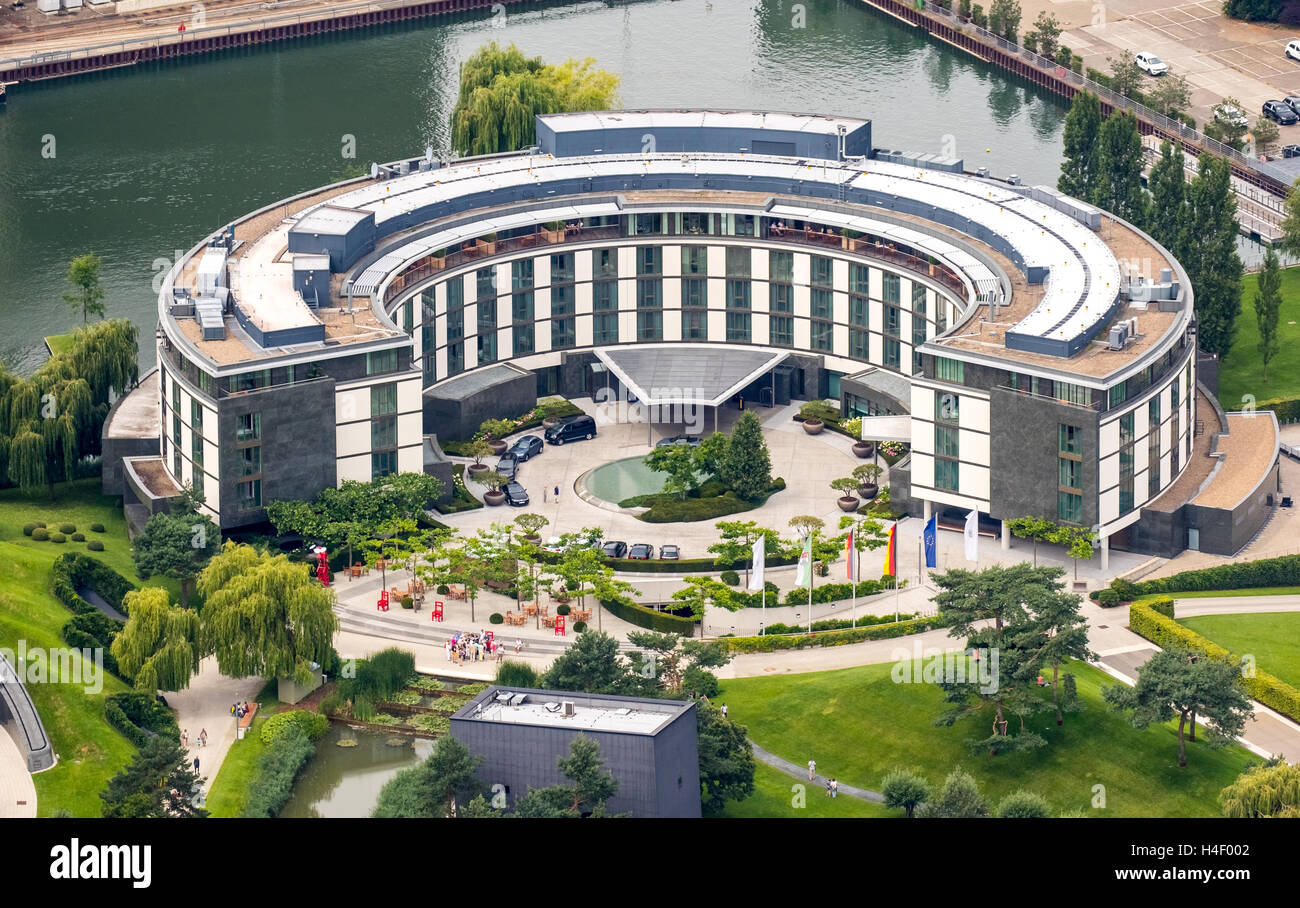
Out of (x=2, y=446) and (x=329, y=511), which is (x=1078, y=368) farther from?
(x=2, y=446)

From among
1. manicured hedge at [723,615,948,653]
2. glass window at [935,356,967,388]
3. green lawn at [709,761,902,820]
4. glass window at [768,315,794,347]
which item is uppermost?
glass window at [935,356,967,388]

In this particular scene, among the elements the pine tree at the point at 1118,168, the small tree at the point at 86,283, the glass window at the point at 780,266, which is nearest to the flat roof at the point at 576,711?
the glass window at the point at 780,266

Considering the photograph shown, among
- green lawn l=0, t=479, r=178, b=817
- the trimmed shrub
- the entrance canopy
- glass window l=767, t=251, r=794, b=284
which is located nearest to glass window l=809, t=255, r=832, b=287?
glass window l=767, t=251, r=794, b=284

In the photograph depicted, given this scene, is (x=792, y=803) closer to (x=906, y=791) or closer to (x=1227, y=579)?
(x=906, y=791)

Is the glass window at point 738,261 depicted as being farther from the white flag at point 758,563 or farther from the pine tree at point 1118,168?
the white flag at point 758,563

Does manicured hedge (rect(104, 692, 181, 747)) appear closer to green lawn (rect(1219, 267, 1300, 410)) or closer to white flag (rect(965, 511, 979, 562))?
white flag (rect(965, 511, 979, 562))
